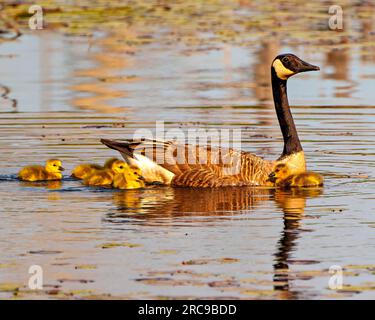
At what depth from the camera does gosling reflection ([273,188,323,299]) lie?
982 centimetres

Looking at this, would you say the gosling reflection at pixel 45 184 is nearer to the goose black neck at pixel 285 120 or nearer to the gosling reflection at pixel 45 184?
the gosling reflection at pixel 45 184

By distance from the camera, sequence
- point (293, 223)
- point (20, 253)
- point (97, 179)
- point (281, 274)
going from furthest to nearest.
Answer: point (97, 179)
point (293, 223)
point (20, 253)
point (281, 274)

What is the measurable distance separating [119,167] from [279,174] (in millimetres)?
1846

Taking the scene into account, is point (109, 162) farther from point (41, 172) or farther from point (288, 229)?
point (288, 229)

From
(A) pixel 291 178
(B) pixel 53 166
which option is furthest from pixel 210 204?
(B) pixel 53 166

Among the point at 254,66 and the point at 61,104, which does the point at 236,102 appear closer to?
the point at 61,104

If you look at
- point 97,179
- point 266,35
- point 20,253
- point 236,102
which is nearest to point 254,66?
point 266,35

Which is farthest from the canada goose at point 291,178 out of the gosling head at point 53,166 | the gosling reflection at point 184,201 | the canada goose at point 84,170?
the gosling head at point 53,166

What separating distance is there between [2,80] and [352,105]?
6.63 metres

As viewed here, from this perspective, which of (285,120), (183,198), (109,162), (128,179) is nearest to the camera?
(183,198)

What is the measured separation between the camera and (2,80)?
22.7 meters

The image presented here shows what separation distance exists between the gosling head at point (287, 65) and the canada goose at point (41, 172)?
293cm

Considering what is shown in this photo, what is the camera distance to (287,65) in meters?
15.2

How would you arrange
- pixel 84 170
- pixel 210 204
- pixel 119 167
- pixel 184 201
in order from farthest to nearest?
pixel 84 170, pixel 119 167, pixel 184 201, pixel 210 204
